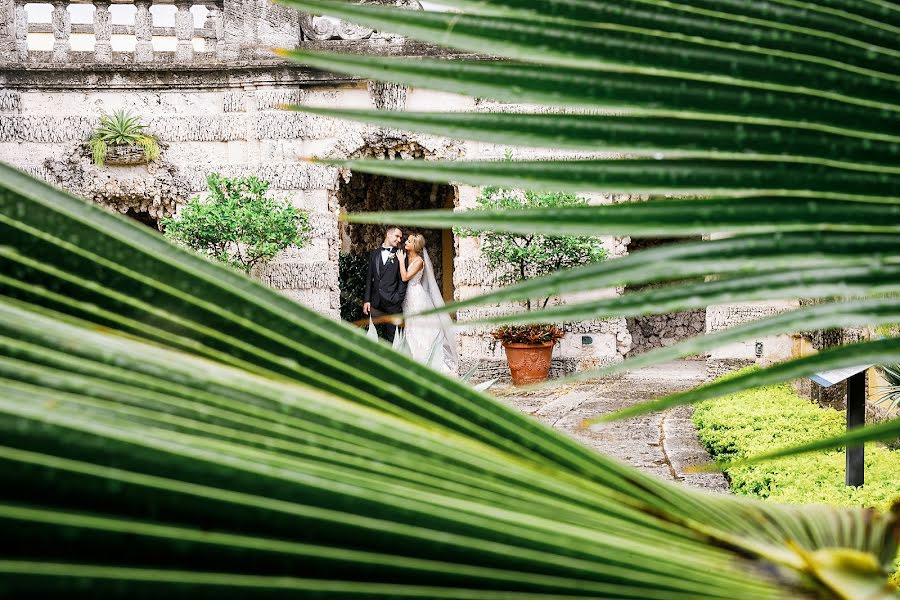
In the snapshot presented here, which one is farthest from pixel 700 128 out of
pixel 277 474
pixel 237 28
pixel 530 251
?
pixel 237 28

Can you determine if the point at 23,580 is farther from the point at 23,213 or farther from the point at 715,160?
the point at 715,160

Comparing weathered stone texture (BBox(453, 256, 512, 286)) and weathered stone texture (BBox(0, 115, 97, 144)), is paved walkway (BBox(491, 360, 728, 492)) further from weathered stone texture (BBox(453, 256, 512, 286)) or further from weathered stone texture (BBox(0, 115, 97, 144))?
weathered stone texture (BBox(0, 115, 97, 144))

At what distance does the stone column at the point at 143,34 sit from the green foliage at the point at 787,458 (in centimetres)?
719

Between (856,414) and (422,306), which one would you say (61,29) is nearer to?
(422,306)

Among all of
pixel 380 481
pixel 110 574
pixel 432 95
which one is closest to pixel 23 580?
pixel 110 574

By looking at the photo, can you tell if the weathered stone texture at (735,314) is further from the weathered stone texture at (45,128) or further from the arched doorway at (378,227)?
the weathered stone texture at (45,128)

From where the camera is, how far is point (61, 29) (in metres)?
8.59

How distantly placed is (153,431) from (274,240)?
8099 mm

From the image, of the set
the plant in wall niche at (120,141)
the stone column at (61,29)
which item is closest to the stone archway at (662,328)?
the plant in wall niche at (120,141)

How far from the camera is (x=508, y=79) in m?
0.43

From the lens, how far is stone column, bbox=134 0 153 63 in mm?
8555

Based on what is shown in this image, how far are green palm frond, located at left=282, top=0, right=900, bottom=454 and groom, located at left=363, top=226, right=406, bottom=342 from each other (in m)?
7.70

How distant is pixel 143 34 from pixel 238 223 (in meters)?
2.76

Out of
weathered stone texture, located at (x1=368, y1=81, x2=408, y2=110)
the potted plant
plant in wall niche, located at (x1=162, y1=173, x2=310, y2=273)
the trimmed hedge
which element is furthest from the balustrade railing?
the trimmed hedge
